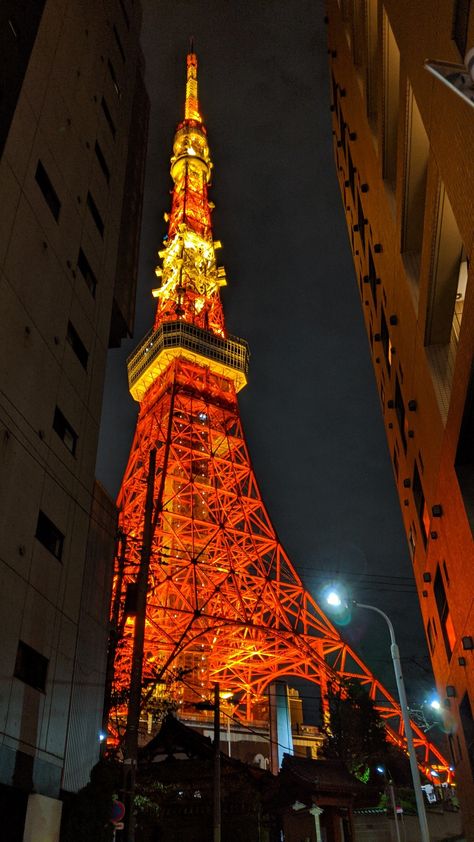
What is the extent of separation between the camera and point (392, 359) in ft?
58.7

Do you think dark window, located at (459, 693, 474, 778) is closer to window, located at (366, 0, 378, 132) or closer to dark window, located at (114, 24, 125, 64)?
window, located at (366, 0, 378, 132)

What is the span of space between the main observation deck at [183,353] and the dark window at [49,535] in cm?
3640

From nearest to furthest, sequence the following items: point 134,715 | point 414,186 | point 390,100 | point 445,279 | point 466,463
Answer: point 134,715 → point 466,463 → point 445,279 → point 414,186 → point 390,100

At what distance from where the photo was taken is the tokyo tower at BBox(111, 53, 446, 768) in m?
34.6

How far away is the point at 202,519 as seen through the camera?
146 feet

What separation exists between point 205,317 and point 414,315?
42.5 meters

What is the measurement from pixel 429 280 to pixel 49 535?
9080 millimetres

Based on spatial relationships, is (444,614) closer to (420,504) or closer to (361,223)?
(420,504)

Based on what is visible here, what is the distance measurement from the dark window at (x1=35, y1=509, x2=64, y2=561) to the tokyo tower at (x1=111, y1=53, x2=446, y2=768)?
10.7 m

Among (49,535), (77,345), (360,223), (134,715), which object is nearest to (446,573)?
(134,715)

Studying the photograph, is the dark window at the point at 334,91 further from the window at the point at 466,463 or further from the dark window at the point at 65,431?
the window at the point at 466,463

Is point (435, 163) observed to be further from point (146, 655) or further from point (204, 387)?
point (204, 387)

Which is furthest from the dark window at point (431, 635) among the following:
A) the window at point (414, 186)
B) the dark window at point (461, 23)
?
the dark window at point (461, 23)

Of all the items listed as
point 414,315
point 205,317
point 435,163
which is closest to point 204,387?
point 205,317
